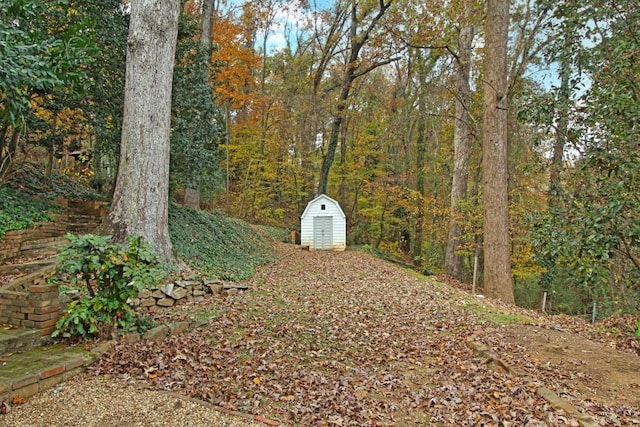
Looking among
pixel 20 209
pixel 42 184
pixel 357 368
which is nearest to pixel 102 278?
pixel 357 368

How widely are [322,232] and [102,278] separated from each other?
1085 centimetres

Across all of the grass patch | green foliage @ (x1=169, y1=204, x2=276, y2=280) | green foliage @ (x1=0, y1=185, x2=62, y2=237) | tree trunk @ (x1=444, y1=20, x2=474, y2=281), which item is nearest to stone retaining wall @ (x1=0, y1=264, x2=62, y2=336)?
green foliage @ (x1=0, y1=185, x2=62, y2=237)

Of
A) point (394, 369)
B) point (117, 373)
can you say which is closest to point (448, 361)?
point (394, 369)

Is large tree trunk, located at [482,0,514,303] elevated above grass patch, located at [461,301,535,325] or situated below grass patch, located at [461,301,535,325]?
above

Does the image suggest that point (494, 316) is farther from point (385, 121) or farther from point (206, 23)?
point (385, 121)

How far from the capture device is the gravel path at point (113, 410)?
2438 mm

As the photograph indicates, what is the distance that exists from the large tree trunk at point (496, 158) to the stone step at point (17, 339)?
7034mm

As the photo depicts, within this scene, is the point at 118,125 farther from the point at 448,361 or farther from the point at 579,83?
the point at 579,83

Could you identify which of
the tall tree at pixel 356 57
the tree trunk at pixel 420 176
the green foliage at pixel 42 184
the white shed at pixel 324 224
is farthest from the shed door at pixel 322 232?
the green foliage at pixel 42 184

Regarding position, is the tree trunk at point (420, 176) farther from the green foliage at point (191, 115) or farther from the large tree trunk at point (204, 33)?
the green foliage at point (191, 115)

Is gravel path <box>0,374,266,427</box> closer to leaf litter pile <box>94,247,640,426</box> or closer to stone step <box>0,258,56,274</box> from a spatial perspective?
leaf litter pile <box>94,247,640,426</box>

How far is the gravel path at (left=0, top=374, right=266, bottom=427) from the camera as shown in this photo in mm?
2438

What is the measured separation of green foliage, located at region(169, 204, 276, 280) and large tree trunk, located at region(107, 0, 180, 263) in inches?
55.9

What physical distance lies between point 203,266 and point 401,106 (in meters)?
12.8
